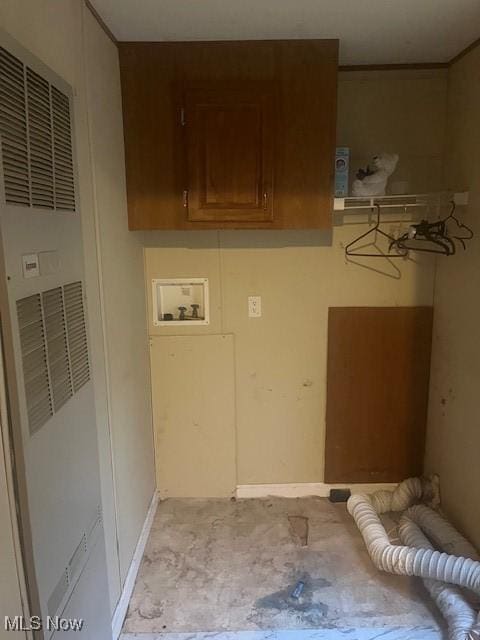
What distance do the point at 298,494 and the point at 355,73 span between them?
2306mm

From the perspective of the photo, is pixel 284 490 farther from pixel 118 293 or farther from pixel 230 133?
pixel 230 133

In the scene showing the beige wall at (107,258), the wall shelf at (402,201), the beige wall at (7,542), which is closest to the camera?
the beige wall at (7,542)

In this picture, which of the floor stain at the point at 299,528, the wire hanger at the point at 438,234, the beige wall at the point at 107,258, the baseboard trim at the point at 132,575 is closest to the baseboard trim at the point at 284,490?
the floor stain at the point at 299,528

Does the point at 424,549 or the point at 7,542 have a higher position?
the point at 7,542

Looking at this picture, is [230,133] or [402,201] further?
[402,201]

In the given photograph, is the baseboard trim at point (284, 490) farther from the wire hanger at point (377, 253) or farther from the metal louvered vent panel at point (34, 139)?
the metal louvered vent panel at point (34, 139)

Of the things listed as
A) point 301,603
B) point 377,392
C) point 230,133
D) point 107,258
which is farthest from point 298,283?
point 301,603

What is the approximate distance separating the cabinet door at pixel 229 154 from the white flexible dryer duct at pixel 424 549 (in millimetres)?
1546

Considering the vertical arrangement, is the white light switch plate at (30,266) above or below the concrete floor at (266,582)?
above

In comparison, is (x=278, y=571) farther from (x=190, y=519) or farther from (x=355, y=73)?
(x=355, y=73)

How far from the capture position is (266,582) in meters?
2.19

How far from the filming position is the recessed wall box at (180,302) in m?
2.65

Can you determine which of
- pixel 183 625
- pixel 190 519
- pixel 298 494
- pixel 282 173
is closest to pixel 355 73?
pixel 282 173

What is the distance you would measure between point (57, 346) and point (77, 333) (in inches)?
6.1
